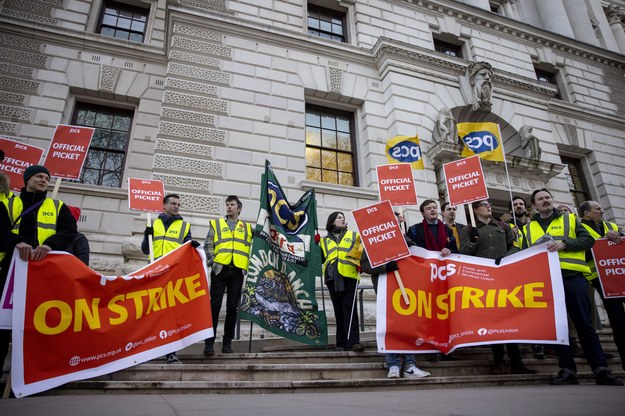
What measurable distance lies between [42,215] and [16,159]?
260 centimetres

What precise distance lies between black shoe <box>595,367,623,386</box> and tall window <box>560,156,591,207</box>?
11812 mm

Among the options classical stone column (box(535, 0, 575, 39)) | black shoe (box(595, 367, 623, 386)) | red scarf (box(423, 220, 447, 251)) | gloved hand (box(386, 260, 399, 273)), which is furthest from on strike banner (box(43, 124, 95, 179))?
classical stone column (box(535, 0, 575, 39))

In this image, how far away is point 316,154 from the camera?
10.5m

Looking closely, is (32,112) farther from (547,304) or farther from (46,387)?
(547,304)

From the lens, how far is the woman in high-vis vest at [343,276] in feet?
16.8

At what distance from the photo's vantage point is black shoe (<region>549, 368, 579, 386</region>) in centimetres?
383

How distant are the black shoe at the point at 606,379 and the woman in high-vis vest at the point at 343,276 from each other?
8.35 feet

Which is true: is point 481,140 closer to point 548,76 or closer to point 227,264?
point 227,264

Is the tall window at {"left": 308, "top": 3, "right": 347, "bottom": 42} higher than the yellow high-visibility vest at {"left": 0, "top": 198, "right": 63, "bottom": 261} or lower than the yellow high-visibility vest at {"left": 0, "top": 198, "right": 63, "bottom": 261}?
higher

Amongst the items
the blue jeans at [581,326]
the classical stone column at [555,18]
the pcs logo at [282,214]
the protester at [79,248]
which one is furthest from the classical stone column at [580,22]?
the protester at [79,248]

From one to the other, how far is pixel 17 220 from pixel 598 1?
28.0 meters

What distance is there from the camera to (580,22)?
727 inches

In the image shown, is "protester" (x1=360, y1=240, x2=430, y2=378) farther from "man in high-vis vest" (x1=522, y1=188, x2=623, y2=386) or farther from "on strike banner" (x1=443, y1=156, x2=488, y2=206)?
"on strike banner" (x1=443, y1=156, x2=488, y2=206)

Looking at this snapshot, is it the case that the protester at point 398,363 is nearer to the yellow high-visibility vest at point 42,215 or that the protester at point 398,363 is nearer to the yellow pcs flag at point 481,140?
the yellow high-visibility vest at point 42,215
